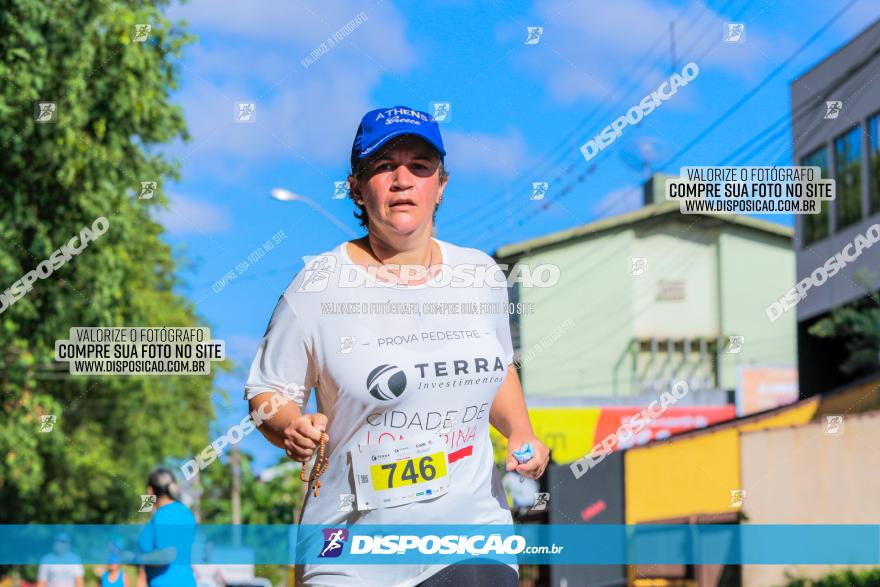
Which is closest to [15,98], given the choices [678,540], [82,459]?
[678,540]

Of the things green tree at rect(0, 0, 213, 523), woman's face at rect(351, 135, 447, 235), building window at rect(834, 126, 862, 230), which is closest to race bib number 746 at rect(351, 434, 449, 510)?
woman's face at rect(351, 135, 447, 235)

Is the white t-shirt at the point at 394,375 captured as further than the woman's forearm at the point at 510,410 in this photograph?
No

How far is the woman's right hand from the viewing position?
155 inches

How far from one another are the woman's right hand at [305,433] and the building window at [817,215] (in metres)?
3.26

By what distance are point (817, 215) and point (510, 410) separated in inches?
110

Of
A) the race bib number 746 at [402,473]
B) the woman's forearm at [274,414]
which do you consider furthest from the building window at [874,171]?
the woman's forearm at [274,414]

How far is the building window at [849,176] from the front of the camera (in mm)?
6840

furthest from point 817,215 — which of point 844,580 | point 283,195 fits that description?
point 283,195

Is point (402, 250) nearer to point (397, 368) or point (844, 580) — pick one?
point (397, 368)

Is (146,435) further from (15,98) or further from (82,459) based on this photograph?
(15,98)

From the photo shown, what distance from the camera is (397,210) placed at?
450 centimetres

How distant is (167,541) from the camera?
18.2ft

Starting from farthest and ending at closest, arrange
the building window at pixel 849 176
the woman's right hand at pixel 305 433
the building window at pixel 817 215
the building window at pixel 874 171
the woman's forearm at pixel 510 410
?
the building window at pixel 874 171 < the building window at pixel 849 176 < the building window at pixel 817 215 < the woman's forearm at pixel 510 410 < the woman's right hand at pixel 305 433

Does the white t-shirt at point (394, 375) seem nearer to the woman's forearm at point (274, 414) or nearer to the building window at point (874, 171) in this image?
the woman's forearm at point (274, 414)
